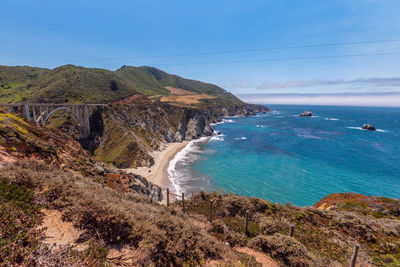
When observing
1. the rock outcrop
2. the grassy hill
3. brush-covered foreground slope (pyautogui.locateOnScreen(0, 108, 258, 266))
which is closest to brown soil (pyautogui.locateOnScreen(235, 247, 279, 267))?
brush-covered foreground slope (pyautogui.locateOnScreen(0, 108, 258, 266))

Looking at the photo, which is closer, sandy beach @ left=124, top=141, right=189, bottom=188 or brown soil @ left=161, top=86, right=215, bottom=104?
sandy beach @ left=124, top=141, right=189, bottom=188

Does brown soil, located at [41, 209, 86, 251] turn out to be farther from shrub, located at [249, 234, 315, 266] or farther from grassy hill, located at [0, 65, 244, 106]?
grassy hill, located at [0, 65, 244, 106]

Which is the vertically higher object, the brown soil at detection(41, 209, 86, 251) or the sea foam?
the brown soil at detection(41, 209, 86, 251)

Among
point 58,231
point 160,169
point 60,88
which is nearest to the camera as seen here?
point 58,231

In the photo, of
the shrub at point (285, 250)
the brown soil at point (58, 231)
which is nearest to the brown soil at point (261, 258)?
the shrub at point (285, 250)

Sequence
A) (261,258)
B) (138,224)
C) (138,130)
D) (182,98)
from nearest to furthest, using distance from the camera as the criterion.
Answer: (138,224) → (261,258) → (138,130) → (182,98)

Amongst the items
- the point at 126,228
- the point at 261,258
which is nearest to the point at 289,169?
the point at 261,258

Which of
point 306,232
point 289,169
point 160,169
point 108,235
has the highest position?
point 108,235

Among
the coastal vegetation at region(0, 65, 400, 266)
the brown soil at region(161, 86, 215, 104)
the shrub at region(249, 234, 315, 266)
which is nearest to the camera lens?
the coastal vegetation at region(0, 65, 400, 266)

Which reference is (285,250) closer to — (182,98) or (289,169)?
(289,169)
